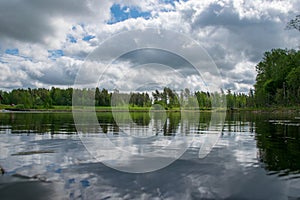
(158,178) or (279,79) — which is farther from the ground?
(279,79)

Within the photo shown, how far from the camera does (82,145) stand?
16.9 m

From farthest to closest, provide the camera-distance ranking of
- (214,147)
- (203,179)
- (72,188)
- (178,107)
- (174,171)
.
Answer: (178,107), (214,147), (174,171), (203,179), (72,188)

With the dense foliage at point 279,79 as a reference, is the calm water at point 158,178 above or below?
below

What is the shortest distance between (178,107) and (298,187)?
160 meters

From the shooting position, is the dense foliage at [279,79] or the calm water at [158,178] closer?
the calm water at [158,178]

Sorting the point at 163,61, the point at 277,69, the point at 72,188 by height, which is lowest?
the point at 72,188

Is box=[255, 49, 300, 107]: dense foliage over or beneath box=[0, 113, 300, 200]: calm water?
over

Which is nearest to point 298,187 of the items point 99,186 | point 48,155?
point 99,186

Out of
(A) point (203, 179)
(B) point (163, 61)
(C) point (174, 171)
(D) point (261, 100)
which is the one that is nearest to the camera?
(A) point (203, 179)

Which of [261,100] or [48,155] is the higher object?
[261,100]

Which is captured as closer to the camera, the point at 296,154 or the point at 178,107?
the point at 296,154

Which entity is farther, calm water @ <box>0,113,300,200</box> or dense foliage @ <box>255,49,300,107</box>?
dense foliage @ <box>255,49,300,107</box>

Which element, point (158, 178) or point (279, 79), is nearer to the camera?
point (158, 178)

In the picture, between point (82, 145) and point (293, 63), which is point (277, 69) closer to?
point (293, 63)
